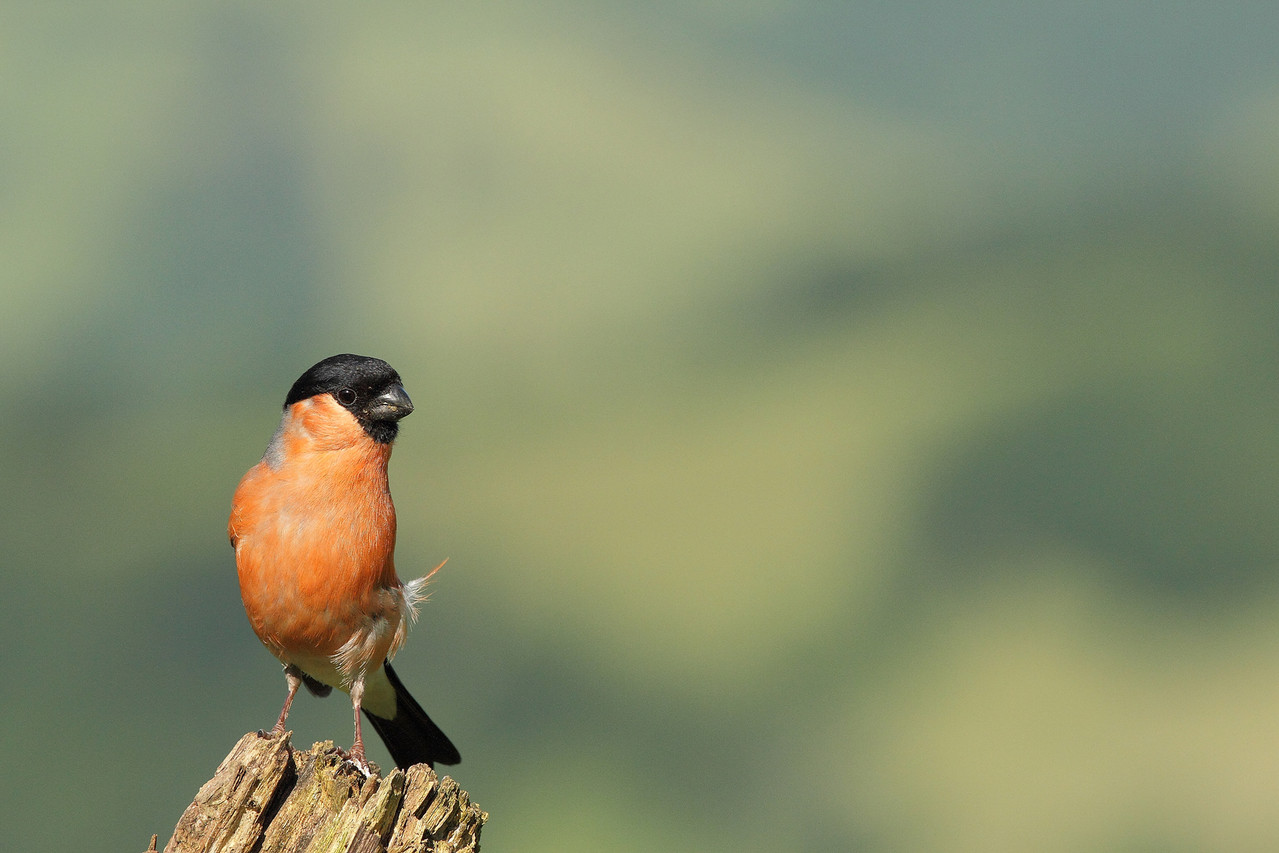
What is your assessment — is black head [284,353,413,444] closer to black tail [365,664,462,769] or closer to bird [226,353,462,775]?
bird [226,353,462,775]

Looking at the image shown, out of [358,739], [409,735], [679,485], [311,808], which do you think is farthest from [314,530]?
[679,485]

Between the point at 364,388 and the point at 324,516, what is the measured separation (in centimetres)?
68

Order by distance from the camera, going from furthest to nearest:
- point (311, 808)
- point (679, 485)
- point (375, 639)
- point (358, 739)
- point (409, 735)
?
1. point (679, 485)
2. point (409, 735)
3. point (375, 639)
4. point (358, 739)
5. point (311, 808)

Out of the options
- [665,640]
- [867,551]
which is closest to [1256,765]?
[867,551]

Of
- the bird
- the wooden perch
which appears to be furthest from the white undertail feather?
the wooden perch

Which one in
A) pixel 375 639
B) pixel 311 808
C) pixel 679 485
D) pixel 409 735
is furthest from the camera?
pixel 679 485

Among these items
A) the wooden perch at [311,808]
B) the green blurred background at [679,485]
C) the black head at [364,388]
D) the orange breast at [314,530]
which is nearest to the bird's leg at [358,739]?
the wooden perch at [311,808]

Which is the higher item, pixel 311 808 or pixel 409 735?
pixel 311 808

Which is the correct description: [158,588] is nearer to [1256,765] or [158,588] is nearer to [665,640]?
[665,640]

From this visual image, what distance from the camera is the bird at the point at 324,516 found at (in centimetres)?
562

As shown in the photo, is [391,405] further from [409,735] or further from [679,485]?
[679,485]

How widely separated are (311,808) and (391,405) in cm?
196

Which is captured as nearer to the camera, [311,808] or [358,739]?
[311,808]

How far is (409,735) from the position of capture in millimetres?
7047
